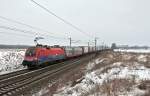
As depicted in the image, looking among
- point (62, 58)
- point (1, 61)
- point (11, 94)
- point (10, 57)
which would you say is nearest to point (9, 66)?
point (1, 61)

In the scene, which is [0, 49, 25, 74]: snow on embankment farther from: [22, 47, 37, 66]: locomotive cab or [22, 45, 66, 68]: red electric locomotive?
[22, 45, 66, 68]: red electric locomotive

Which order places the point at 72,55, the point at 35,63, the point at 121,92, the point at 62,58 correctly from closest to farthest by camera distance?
the point at 121,92, the point at 35,63, the point at 62,58, the point at 72,55

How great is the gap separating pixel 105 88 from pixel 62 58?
119 ft

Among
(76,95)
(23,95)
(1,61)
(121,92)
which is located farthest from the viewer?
(1,61)

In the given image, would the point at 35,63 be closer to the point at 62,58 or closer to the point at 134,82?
the point at 62,58

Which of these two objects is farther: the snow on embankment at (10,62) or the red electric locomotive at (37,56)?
the snow on embankment at (10,62)

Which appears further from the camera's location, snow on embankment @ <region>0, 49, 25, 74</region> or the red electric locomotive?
snow on embankment @ <region>0, 49, 25, 74</region>

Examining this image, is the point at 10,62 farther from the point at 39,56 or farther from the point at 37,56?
the point at 37,56

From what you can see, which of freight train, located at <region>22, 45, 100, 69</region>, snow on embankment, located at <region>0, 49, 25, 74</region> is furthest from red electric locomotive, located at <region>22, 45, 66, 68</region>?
snow on embankment, located at <region>0, 49, 25, 74</region>

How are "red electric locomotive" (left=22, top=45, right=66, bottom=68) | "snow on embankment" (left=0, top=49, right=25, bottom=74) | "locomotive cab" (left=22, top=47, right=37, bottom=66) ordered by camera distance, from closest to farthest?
"locomotive cab" (left=22, top=47, right=37, bottom=66)
"red electric locomotive" (left=22, top=45, right=66, bottom=68)
"snow on embankment" (left=0, top=49, right=25, bottom=74)

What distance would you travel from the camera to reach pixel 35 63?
30.2 metres

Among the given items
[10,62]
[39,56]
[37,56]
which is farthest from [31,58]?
[10,62]

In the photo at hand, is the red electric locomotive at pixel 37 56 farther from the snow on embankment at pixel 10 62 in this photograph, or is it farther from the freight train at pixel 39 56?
the snow on embankment at pixel 10 62

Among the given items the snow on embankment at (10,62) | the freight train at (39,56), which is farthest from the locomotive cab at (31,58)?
the snow on embankment at (10,62)
